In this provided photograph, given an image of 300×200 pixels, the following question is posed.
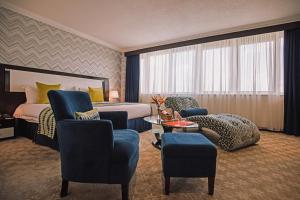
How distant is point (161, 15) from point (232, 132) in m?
2.83

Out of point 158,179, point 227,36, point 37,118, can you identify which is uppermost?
point 227,36

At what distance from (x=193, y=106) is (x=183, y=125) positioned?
189cm

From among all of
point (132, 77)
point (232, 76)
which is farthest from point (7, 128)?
point (232, 76)

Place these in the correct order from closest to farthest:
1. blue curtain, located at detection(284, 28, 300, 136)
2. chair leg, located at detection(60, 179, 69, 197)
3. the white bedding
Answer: chair leg, located at detection(60, 179, 69, 197) < the white bedding < blue curtain, located at detection(284, 28, 300, 136)

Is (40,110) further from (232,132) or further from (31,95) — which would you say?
(232,132)

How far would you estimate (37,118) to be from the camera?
2.84 meters

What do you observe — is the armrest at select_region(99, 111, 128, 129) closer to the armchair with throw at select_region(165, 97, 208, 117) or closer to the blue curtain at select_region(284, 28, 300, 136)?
the armchair with throw at select_region(165, 97, 208, 117)

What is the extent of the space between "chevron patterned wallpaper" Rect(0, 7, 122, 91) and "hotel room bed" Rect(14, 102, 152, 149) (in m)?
1.16

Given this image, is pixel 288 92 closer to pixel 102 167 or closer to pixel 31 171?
pixel 102 167

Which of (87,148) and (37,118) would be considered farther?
(37,118)

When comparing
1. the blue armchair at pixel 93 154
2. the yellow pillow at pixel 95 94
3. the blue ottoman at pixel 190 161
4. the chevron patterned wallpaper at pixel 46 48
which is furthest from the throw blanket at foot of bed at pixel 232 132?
the chevron patterned wallpaper at pixel 46 48

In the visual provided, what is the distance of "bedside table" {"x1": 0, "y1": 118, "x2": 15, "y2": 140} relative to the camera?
3055 mm

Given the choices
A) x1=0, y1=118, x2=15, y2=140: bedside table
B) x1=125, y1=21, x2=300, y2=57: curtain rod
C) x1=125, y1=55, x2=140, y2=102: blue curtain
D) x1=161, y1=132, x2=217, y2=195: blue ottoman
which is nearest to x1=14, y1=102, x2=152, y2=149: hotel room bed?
x1=0, y1=118, x2=15, y2=140: bedside table

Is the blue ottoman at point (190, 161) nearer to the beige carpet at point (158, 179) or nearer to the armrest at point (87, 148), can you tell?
the beige carpet at point (158, 179)
